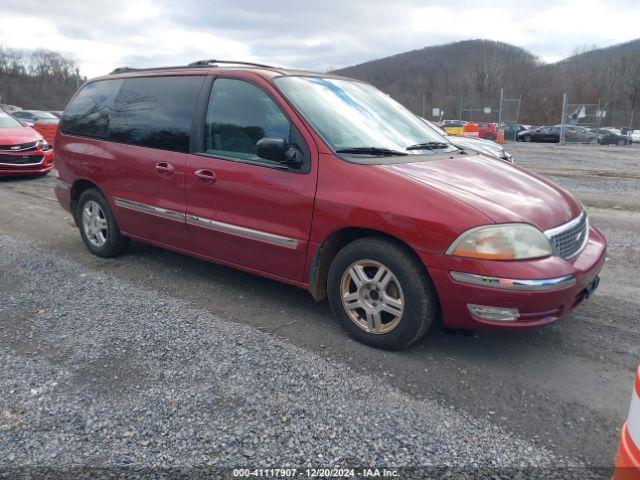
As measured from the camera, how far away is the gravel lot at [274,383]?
2512 mm

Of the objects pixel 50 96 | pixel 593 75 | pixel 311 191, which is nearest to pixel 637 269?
pixel 311 191

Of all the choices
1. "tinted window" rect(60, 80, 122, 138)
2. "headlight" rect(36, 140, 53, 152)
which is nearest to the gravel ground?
"tinted window" rect(60, 80, 122, 138)

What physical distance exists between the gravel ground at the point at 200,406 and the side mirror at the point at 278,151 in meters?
1.22

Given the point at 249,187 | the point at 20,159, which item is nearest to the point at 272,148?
the point at 249,187

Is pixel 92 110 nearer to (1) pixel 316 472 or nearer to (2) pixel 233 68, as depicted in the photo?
(2) pixel 233 68

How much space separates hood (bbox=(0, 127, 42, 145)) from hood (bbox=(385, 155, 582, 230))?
10.1 metres

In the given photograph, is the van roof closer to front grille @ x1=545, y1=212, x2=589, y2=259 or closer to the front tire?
the front tire

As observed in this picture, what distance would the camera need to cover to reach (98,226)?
5469 mm

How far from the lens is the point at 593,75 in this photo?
69875 mm

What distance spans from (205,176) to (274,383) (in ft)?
5.95

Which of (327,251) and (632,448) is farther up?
(327,251)

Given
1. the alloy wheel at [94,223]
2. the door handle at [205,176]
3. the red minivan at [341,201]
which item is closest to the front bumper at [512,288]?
the red minivan at [341,201]

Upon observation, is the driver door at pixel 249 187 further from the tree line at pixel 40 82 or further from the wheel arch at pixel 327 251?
the tree line at pixel 40 82

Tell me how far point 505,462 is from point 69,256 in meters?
4.81
